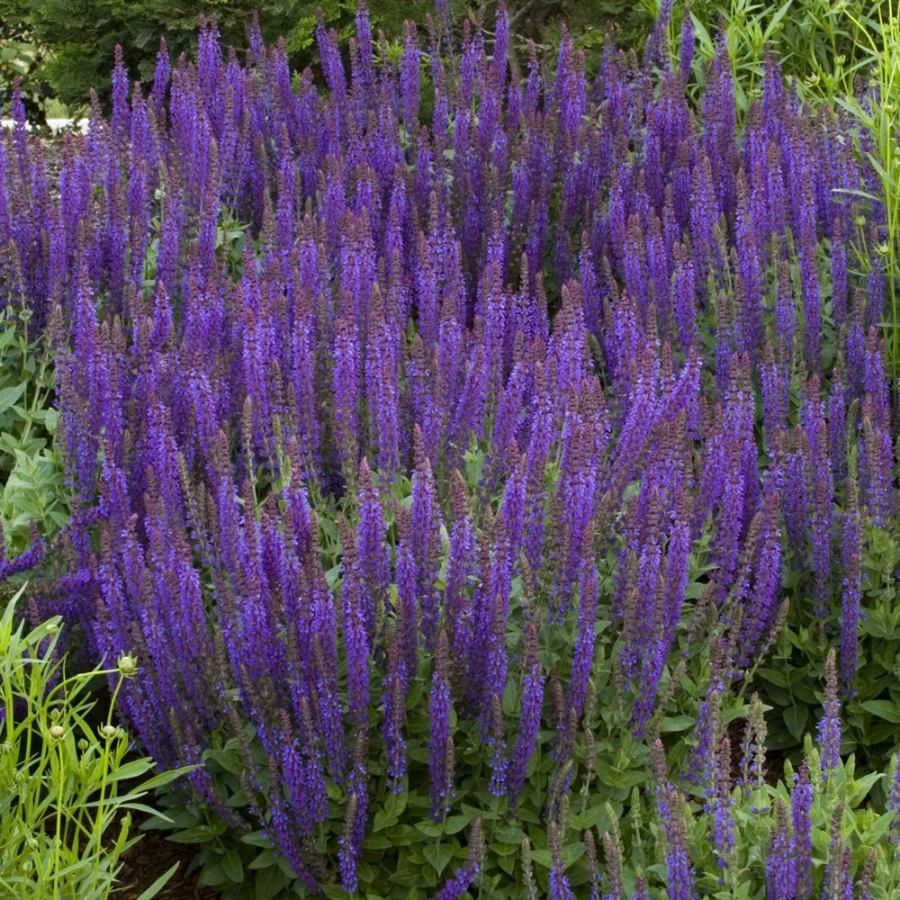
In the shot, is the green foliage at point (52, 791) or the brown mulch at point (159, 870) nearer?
the green foliage at point (52, 791)

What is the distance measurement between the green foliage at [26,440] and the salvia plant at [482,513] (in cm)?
12

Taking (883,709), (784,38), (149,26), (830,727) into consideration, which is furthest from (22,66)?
(830,727)

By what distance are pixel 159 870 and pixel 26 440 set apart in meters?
1.38

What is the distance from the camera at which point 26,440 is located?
4164 mm

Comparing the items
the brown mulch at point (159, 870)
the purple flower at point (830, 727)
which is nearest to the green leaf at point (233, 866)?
the brown mulch at point (159, 870)

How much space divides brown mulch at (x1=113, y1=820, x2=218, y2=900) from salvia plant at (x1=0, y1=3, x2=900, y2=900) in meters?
0.13

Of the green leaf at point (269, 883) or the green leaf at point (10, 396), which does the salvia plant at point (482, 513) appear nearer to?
the green leaf at point (269, 883)

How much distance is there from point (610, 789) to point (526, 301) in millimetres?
1915

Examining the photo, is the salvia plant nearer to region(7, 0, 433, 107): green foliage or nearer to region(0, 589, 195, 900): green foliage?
region(0, 589, 195, 900): green foliage

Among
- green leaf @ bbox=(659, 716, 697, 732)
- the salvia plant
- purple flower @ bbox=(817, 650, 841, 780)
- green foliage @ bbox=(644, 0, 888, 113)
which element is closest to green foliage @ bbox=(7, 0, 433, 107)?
green foliage @ bbox=(644, 0, 888, 113)

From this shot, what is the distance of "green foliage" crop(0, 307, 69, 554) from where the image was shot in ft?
12.5

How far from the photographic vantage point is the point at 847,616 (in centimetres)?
364

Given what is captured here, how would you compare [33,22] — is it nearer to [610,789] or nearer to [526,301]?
[526,301]

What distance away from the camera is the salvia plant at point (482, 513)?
3023mm
